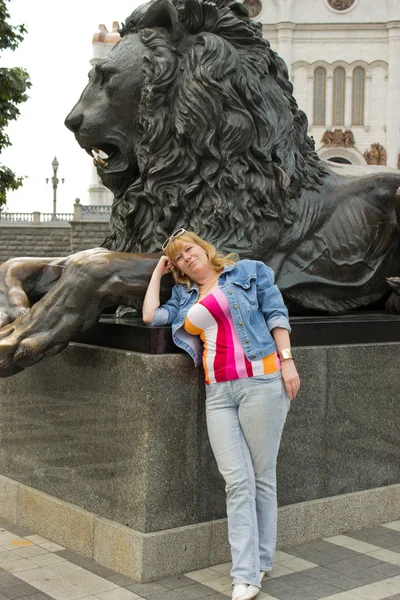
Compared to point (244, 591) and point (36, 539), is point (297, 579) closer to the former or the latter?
point (244, 591)

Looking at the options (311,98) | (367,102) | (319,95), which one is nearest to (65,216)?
(311,98)

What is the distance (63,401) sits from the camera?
445 centimetres

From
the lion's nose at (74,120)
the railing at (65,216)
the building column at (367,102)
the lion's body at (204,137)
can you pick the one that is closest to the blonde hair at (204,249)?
the lion's body at (204,137)

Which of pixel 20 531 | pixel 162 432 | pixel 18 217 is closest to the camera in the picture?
pixel 162 432

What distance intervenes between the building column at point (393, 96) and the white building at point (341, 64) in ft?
0.67

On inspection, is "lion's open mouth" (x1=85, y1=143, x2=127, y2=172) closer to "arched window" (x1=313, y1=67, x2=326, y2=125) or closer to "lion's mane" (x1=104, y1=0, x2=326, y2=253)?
"lion's mane" (x1=104, y1=0, x2=326, y2=253)

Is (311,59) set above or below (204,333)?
above

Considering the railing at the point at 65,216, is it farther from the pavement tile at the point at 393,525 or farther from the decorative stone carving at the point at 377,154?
the pavement tile at the point at 393,525

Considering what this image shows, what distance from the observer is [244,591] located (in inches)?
143

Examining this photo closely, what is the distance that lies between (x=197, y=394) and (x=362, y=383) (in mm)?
1212

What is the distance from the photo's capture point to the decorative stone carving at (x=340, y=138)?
51.5 metres

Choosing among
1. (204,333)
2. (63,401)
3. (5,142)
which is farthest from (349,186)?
(5,142)

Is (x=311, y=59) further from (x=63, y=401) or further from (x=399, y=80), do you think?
(x=63, y=401)

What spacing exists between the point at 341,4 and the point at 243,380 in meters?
52.3
